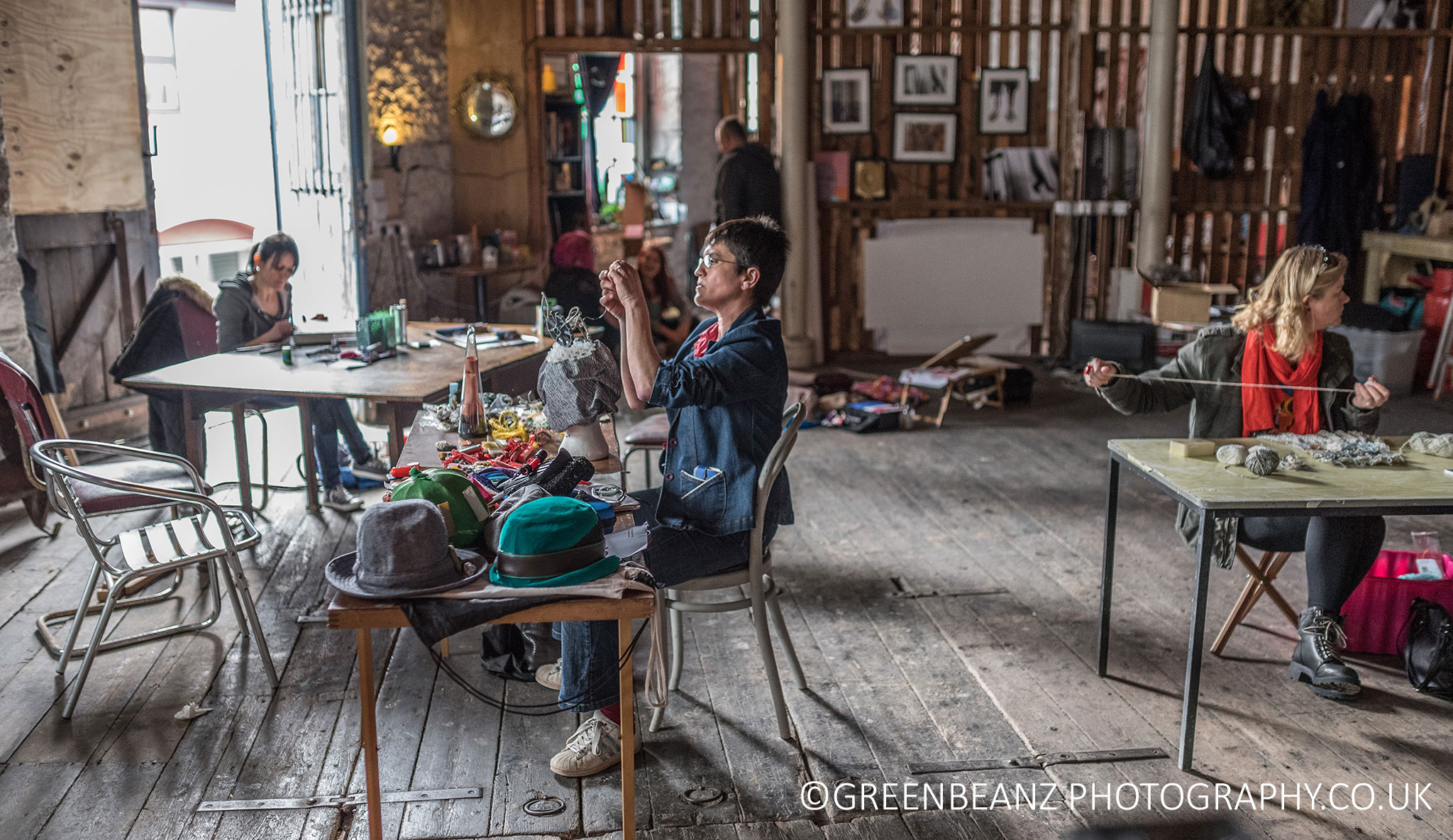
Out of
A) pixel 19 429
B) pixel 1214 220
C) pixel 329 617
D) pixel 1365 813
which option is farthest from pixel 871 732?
pixel 1214 220

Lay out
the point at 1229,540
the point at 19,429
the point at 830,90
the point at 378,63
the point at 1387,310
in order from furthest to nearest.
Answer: the point at 830,90 < the point at 1387,310 < the point at 378,63 < the point at 19,429 < the point at 1229,540

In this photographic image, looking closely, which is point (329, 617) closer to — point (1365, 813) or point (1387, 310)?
point (1365, 813)

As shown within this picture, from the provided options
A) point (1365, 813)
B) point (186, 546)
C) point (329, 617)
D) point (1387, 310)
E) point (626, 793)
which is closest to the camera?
point (329, 617)

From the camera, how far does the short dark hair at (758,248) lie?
2.98 metres

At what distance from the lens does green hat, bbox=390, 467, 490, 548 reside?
2.46m

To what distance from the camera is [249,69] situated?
11461 mm

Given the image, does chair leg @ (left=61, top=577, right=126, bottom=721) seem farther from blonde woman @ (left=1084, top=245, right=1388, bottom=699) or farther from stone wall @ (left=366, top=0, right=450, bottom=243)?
stone wall @ (left=366, top=0, right=450, bottom=243)

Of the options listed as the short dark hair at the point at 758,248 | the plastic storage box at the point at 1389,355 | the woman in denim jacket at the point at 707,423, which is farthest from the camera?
the plastic storage box at the point at 1389,355

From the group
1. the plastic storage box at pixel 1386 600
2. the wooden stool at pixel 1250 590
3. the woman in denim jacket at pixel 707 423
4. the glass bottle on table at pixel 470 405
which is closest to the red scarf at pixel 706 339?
the woman in denim jacket at pixel 707 423

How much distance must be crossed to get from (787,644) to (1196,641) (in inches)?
44.0

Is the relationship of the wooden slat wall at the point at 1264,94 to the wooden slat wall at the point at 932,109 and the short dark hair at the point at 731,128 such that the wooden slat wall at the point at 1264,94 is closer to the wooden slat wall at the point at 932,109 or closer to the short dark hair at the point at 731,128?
the wooden slat wall at the point at 932,109

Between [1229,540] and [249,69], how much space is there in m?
11.0

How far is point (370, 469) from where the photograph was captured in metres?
5.57

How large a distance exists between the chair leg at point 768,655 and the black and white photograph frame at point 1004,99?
7.07m
